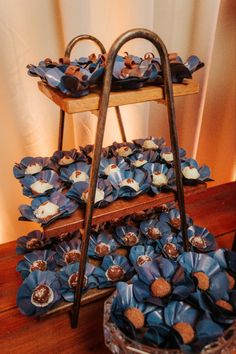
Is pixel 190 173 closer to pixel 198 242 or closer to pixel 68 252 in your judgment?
pixel 198 242

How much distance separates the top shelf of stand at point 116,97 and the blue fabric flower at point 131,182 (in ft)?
0.60

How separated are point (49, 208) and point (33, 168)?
0.17 meters

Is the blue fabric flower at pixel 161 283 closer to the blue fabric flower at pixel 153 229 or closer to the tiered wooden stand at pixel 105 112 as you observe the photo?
the tiered wooden stand at pixel 105 112

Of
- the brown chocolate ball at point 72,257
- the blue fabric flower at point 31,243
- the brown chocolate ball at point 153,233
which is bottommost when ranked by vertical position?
the blue fabric flower at point 31,243

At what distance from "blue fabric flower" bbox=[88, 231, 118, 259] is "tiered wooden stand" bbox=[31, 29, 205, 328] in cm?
10

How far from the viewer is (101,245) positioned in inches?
28.4

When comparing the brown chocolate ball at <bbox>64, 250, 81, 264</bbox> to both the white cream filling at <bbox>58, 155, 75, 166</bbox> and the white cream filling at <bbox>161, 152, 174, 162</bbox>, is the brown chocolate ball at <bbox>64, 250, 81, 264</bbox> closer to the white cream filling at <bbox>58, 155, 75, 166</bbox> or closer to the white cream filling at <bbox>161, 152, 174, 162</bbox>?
the white cream filling at <bbox>58, 155, 75, 166</bbox>

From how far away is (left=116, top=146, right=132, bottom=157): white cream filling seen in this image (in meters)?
0.76

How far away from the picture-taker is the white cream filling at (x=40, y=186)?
60cm

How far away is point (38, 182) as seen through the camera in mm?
622

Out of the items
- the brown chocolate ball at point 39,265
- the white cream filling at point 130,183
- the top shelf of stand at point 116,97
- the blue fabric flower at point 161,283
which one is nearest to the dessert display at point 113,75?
the top shelf of stand at point 116,97

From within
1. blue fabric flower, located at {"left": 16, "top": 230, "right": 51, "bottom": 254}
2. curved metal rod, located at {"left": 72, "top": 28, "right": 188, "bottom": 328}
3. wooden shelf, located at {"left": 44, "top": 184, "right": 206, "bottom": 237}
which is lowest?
blue fabric flower, located at {"left": 16, "top": 230, "right": 51, "bottom": 254}

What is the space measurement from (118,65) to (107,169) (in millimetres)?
248

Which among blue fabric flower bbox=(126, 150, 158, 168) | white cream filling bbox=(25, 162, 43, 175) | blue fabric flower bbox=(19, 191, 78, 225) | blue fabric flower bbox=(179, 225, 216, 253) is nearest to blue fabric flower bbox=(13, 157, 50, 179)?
white cream filling bbox=(25, 162, 43, 175)
